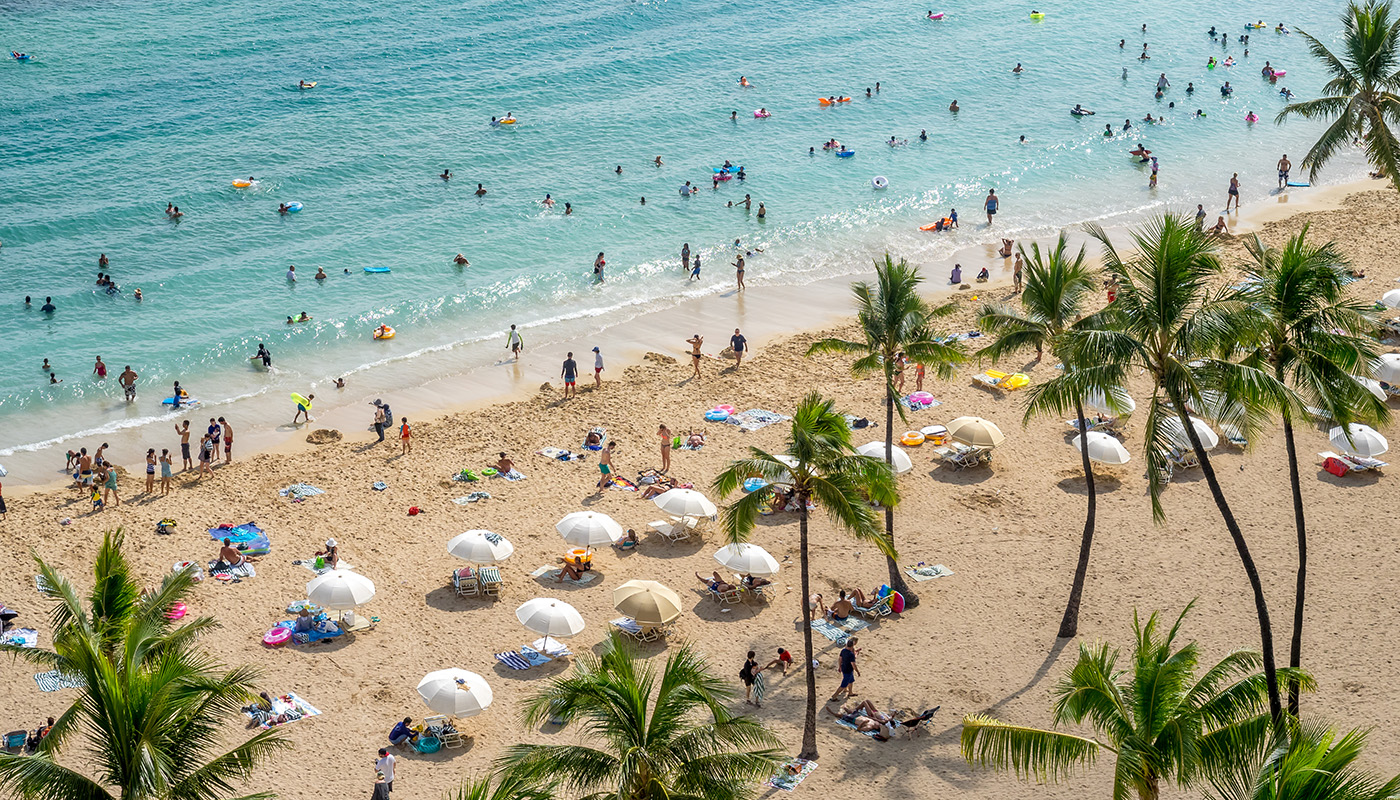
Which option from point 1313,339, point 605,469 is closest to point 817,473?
point 1313,339

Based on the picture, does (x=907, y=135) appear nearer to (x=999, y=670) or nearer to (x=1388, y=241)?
(x=1388, y=241)

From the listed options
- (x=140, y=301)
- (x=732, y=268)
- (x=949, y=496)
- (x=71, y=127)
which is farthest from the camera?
(x=71, y=127)

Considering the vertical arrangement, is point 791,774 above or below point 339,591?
below

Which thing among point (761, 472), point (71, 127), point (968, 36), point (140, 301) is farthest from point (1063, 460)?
point (968, 36)

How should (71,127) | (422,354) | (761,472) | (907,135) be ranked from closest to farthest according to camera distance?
(761,472)
(422,354)
(71,127)
(907,135)

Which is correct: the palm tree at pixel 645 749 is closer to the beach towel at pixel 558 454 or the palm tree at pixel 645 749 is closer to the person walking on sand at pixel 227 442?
the beach towel at pixel 558 454

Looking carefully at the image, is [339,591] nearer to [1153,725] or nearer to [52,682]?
[52,682]

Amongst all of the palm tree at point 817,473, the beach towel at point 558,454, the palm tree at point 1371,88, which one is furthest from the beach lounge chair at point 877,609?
the palm tree at point 1371,88
